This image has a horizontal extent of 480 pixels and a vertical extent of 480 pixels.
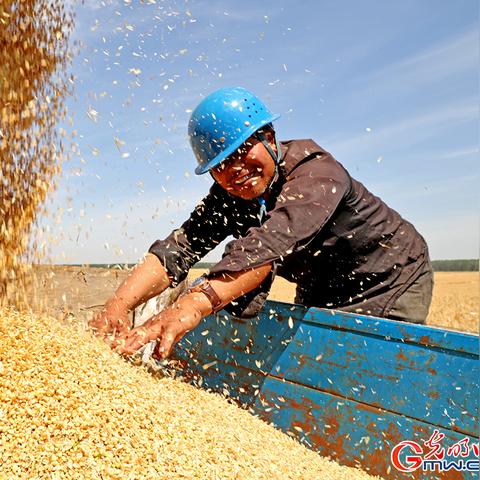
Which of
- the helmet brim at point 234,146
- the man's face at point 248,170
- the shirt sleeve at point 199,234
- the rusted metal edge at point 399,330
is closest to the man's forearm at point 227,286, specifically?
the rusted metal edge at point 399,330

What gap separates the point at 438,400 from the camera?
2055 mm

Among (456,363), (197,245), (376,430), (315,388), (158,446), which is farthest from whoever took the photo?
(197,245)

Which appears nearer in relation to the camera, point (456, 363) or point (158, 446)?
point (158, 446)

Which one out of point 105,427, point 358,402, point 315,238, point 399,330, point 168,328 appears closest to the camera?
point 105,427

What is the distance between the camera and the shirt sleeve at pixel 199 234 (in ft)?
10.0

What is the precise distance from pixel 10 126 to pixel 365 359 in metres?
2.17

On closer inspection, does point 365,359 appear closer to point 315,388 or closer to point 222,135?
point 315,388

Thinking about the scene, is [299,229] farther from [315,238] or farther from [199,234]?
[199,234]

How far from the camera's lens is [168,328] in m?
2.03

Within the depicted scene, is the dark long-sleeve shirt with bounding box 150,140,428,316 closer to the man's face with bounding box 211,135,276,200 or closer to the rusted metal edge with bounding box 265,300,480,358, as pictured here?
the man's face with bounding box 211,135,276,200

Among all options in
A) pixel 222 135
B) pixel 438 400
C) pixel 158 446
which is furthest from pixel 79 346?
pixel 438 400

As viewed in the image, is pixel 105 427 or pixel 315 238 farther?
pixel 315 238

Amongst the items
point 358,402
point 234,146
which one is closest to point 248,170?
point 234,146

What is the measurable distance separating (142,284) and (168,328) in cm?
82
